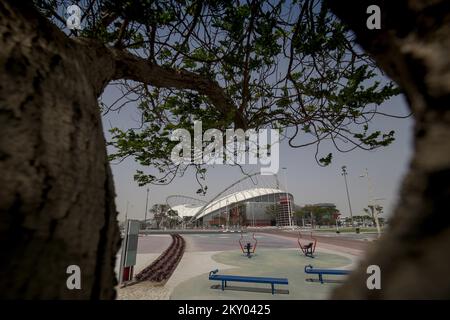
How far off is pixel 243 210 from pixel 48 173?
80769 millimetres

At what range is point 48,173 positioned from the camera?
2.34 ft

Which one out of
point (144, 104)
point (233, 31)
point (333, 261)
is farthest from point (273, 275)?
point (233, 31)

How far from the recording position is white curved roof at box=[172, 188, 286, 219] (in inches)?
2987

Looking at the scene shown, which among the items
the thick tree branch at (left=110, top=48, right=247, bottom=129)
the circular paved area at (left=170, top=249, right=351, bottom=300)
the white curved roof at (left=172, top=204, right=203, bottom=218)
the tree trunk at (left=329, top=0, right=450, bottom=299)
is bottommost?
the circular paved area at (left=170, top=249, right=351, bottom=300)

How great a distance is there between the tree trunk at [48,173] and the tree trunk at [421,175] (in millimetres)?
708

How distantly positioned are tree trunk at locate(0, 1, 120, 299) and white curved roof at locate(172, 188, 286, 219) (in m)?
74.7

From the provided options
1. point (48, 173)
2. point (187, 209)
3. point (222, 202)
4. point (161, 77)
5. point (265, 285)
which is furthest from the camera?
point (187, 209)

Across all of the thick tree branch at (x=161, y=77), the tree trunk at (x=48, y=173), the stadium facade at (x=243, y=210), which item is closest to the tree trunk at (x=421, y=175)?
the tree trunk at (x=48, y=173)

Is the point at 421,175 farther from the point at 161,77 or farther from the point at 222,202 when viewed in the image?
the point at 222,202

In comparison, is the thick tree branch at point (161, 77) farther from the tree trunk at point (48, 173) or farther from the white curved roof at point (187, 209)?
the white curved roof at point (187, 209)

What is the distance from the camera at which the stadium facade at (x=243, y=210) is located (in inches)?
2953

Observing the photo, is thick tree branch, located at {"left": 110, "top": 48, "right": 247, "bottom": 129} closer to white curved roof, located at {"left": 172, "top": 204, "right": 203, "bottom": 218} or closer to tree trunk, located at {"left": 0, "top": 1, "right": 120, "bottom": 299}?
tree trunk, located at {"left": 0, "top": 1, "right": 120, "bottom": 299}

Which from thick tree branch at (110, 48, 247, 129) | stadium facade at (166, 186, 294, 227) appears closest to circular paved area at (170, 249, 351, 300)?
thick tree branch at (110, 48, 247, 129)

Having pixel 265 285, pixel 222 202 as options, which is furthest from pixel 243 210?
pixel 265 285
